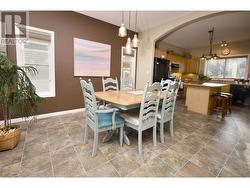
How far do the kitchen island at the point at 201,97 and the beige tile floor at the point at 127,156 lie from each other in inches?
49.0

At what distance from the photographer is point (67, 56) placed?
336cm

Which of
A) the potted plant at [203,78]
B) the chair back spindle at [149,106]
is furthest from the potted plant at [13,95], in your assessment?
the potted plant at [203,78]

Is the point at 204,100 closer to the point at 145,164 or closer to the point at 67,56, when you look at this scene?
the point at 145,164

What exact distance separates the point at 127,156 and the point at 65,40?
3004 millimetres

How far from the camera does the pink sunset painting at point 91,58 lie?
11.6ft

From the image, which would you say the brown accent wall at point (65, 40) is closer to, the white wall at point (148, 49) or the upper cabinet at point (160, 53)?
the white wall at point (148, 49)

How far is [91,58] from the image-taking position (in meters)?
3.76

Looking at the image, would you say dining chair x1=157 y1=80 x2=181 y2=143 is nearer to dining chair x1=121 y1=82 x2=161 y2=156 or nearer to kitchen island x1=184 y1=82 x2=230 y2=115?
dining chair x1=121 y1=82 x2=161 y2=156

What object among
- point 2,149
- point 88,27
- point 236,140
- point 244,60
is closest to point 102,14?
point 88,27

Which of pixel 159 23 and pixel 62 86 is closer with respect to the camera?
pixel 62 86

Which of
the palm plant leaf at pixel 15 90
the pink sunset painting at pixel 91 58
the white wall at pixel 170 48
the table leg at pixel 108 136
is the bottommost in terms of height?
the table leg at pixel 108 136

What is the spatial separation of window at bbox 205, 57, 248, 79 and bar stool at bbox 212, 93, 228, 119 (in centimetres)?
287

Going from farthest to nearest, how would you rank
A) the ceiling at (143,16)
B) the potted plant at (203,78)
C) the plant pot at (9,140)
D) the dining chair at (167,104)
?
the potted plant at (203,78), the ceiling at (143,16), the dining chair at (167,104), the plant pot at (9,140)
